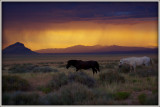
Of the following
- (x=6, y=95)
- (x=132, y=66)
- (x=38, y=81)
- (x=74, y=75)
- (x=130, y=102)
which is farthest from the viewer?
(x=132, y=66)

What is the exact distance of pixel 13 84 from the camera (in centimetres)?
1055

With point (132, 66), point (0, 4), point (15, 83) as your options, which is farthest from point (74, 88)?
point (132, 66)

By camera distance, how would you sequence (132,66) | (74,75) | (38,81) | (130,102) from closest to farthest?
(130,102) < (74,75) < (38,81) < (132,66)

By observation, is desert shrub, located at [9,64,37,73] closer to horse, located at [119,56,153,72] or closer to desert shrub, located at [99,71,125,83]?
horse, located at [119,56,153,72]

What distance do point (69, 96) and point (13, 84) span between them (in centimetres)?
358

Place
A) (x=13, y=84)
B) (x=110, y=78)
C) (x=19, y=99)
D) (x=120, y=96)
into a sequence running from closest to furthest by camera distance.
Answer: (x=19, y=99) < (x=120, y=96) < (x=13, y=84) < (x=110, y=78)

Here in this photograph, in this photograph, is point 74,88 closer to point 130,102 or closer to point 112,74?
point 130,102

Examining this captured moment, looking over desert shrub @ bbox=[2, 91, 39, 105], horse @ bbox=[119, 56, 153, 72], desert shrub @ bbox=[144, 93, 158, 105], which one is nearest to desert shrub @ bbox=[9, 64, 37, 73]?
horse @ bbox=[119, 56, 153, 72]

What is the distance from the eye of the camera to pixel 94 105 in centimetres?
748

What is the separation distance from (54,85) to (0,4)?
4.69 m

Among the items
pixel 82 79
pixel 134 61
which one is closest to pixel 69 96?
pixel 82 79

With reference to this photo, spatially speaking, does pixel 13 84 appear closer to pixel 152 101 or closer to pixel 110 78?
pixel 110 78

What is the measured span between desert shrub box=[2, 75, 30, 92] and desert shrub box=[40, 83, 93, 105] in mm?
2674

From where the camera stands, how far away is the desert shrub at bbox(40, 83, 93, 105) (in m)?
7.94
